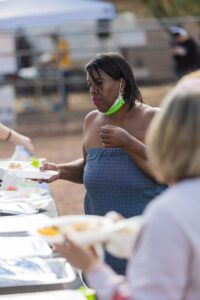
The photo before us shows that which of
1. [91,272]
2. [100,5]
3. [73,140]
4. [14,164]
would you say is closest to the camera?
[91,272]

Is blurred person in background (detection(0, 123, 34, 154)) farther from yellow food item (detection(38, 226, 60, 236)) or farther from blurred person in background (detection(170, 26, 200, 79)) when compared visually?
blurred person in background (detection(170, 26, 200, 79))

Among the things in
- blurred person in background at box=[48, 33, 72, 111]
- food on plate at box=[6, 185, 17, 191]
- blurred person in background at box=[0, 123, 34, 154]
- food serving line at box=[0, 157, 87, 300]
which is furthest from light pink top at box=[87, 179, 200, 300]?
blurred person in background at box=[48, 33, 72, 111]

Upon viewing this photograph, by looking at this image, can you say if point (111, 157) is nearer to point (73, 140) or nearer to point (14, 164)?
point (14, 164)

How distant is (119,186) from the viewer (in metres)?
2.93

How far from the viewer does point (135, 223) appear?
5.85ft

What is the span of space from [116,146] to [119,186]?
16 cm

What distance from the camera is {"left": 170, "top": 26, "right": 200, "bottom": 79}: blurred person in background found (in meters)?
14.4

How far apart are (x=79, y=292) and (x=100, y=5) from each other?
1309 cm

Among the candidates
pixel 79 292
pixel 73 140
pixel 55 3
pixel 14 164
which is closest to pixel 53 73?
pixel 55 3

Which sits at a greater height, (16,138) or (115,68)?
(115,68)

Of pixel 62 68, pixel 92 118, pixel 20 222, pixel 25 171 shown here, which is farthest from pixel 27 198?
pixel 62 68

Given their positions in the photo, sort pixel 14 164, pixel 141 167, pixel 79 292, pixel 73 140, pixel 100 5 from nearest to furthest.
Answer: pixel 79 292 → pixel 141 167 → pixel 14 164 → pixel 73 140 → pixel 100 5

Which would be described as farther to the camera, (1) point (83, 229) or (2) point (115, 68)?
(2) point (115, 68)

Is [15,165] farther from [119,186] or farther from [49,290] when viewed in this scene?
[49,290]
